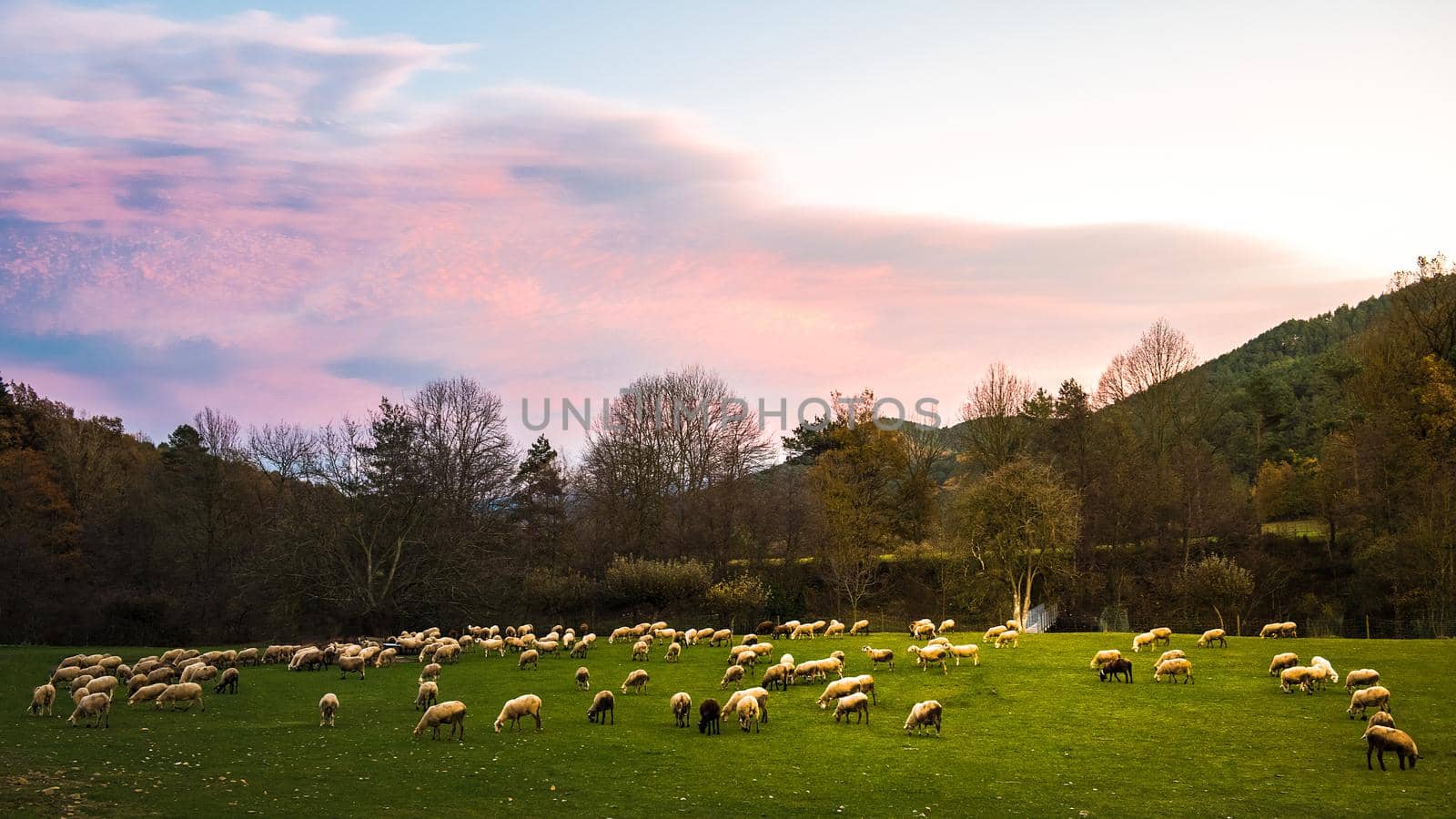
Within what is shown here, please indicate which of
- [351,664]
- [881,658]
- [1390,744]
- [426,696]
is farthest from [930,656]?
[351,664]

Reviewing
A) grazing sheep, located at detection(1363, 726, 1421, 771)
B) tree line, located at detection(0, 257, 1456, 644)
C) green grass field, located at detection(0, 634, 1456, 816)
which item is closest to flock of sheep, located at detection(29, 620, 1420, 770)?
grazing sheep, located at detection(1363, 726, 1421, 771)

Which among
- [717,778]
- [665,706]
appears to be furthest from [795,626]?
[717,778]

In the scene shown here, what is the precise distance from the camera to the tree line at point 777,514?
177 ft

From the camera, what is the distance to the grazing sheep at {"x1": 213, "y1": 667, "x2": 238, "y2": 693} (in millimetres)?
29406

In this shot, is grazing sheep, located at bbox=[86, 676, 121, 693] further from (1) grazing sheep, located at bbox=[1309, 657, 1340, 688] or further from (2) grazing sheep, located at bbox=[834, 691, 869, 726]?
(1) grazing sheep, located at bbox=[1309, 657, 1340, 688]

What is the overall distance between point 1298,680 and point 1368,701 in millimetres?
3361

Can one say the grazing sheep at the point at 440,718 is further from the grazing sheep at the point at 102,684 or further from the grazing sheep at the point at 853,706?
the grazing sheep at the point at 102,684

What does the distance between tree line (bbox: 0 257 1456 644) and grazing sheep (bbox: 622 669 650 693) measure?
28.0 meters

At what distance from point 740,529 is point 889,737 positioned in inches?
1897

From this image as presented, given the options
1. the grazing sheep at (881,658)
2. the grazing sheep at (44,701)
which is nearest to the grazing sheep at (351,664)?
the grazing sheep at (44,701)

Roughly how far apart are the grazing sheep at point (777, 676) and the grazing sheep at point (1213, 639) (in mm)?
17012

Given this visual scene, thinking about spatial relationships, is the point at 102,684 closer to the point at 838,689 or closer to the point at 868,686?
the point at 838,689

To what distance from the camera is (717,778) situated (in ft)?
59.2

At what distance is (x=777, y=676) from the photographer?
29344 millimetres
